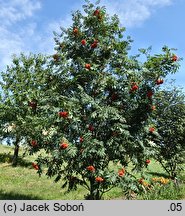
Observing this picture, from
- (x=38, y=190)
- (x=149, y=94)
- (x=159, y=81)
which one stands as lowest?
(x=38, y=190)

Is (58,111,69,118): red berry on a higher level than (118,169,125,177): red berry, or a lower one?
higher

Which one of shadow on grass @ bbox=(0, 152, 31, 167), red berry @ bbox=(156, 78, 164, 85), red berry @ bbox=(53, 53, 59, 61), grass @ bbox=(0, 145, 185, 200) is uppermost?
red berry @ bbox=(53, 53, 59, 61)

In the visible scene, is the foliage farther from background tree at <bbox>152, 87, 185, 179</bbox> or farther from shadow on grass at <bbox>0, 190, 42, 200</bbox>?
background tree at <bbox>152, 87, 185, 179</bbox>

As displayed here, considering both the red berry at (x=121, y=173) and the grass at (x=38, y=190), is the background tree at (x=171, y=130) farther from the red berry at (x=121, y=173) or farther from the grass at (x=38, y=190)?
the red berry at (x=121, y=173)

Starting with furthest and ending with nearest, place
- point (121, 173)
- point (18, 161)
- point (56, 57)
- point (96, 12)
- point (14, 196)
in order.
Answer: point (18, 161), point (14, 196), point (96, 12), point (56, 57), point (121, 173)

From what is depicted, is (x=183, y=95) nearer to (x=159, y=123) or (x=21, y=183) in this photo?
(x=159, y=123)

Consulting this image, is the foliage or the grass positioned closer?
the foliage

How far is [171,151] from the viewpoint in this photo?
22719 mm

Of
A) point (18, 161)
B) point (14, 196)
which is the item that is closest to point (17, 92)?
point (18, 161)

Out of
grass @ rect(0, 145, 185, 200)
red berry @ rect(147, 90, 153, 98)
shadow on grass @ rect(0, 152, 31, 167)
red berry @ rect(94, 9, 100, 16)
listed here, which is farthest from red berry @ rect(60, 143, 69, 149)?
shadow on grass @ rect(0, 152, 31, 167)

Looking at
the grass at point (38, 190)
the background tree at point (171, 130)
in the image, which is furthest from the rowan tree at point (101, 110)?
the background tree at point (171, 130)

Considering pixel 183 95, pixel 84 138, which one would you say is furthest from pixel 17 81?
pixel 84 138

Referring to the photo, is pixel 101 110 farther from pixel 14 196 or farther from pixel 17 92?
pixel 17 92

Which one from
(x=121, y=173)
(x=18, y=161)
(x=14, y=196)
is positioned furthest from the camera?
(x=18, y=161)
